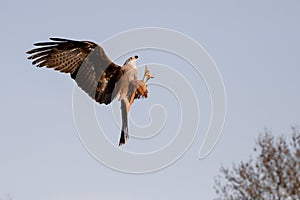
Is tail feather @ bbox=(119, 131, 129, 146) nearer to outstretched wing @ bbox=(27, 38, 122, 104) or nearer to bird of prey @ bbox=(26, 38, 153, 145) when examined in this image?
bird of prey @ bbox=(26, 38, 153, 145)

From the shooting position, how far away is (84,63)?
1231 cm

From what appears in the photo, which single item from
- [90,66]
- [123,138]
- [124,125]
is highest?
[90,66]

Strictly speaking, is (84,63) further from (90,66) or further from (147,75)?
(147,75)

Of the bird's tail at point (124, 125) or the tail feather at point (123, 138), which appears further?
the tail feather at point (123, 138)

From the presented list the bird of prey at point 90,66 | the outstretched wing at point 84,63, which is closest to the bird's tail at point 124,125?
the bird of prey at point 90,66

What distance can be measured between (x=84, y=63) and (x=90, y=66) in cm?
22

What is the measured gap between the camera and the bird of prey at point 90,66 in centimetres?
962

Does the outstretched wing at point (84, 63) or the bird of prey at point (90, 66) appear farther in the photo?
the outstretched wing at point (84, 63)

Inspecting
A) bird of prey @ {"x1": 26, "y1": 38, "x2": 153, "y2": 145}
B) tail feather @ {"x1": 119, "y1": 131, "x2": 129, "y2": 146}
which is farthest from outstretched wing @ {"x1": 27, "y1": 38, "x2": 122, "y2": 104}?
tail feather @ {"x1": 119, "y1": 131, "x2": 129, "y2": 146}

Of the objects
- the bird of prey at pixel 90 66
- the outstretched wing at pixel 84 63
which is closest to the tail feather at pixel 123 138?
the bird of prey at pixel 90 66

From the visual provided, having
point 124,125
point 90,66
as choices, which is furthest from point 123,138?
point 90,66

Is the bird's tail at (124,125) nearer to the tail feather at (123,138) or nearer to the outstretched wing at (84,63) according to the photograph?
the tail feather at (123,138)

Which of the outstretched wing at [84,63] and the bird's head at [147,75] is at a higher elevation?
the outstretched wing at [84,63]

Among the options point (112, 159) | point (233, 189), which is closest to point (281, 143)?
point (233, 189)
